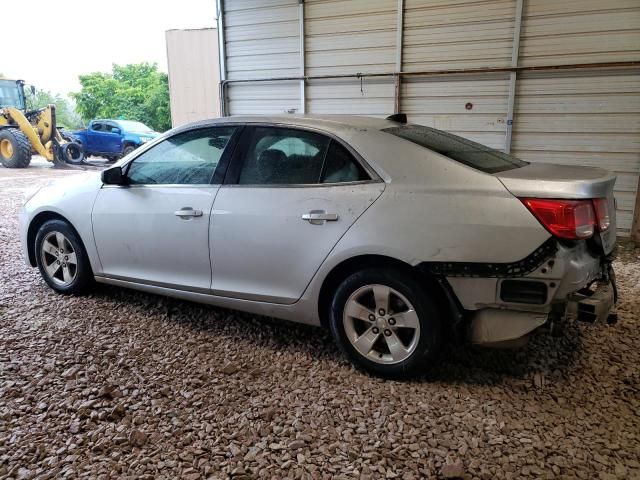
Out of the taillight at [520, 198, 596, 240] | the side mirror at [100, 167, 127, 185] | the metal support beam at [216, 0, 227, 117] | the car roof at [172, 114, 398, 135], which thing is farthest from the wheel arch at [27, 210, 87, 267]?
the metal support beam at [216, 0, 227, 117]

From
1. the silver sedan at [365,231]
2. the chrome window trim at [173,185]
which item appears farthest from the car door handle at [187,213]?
the chrome window trim at [173,185]

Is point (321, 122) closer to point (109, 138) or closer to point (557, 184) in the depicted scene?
point (557, 184)

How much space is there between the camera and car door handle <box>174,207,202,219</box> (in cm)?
317

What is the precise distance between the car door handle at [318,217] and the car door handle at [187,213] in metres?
0.79

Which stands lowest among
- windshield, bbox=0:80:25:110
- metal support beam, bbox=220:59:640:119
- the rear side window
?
the rear side window

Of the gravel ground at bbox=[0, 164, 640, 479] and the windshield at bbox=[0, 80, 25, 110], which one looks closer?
the gravel ground at bbox=[0, 164, 640, 479]

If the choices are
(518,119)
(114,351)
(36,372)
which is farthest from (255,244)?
(518,119)

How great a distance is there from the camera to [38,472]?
204 cm

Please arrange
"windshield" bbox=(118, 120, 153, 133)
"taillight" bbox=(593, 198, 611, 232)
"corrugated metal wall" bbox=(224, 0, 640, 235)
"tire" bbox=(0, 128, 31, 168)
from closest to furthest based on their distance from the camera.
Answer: "taillight" bbox=(593, 198, 611, 232) < "corrugated metal wall" bbox=(224, 0, 640, 235) < "tire" bbox=(0, 128, 31, 168) < "windshield" bbox=(118, 120, 153, 133)

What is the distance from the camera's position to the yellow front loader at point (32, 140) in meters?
15.0

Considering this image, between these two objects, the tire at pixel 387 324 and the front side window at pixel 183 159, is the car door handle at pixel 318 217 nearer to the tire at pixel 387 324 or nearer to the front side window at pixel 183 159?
the tire at pixel 387 324

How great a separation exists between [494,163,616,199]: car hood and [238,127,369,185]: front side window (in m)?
0.78

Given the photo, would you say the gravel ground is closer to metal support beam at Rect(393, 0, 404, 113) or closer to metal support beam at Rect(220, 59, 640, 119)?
metal support beam at Rect(220, 59, 640, 119)

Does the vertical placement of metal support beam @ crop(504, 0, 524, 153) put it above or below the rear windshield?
above
